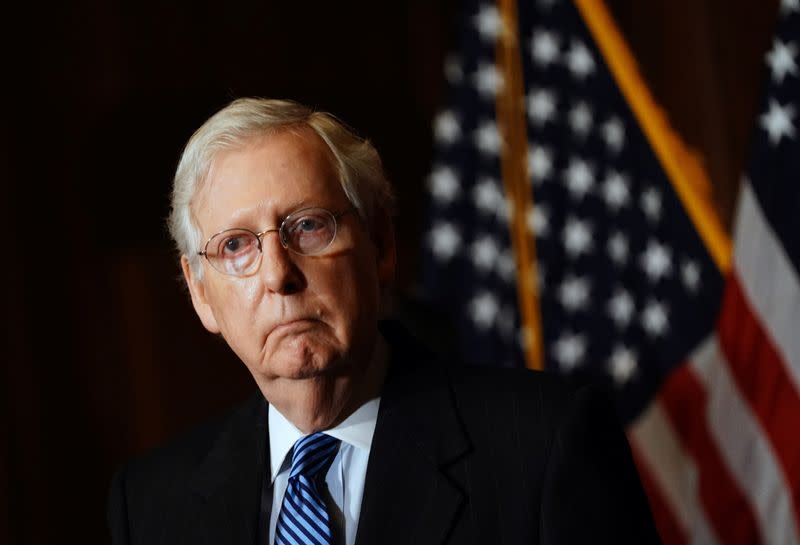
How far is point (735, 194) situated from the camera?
14.2ft

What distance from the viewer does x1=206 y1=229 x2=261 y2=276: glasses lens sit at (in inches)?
67.5

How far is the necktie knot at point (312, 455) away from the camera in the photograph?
1793mm

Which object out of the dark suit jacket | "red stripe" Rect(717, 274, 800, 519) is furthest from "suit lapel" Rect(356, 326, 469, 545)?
"red stripe" Rect(717, 274, 800, 519)

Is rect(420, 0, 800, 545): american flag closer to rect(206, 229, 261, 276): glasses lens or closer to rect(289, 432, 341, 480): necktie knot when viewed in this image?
rect(289, 432, 341, 480): necktie knot

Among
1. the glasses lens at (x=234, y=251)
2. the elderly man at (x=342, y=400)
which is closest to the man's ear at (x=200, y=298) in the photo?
the elderly man at (x=342, y=400)

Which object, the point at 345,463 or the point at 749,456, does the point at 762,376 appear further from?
the point at 345,463

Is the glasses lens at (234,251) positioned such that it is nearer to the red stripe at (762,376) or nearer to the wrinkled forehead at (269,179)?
the wrinkled forehead at (269,179)

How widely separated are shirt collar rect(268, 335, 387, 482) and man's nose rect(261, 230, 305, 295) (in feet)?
0.97

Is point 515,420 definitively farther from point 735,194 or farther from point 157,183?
point 157,183

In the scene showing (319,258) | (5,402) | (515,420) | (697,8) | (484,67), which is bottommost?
(5,402)

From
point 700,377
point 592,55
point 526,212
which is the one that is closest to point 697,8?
point 592,55

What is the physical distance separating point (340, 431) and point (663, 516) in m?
1.59

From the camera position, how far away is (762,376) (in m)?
2.78

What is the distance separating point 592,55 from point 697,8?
1.25 m
